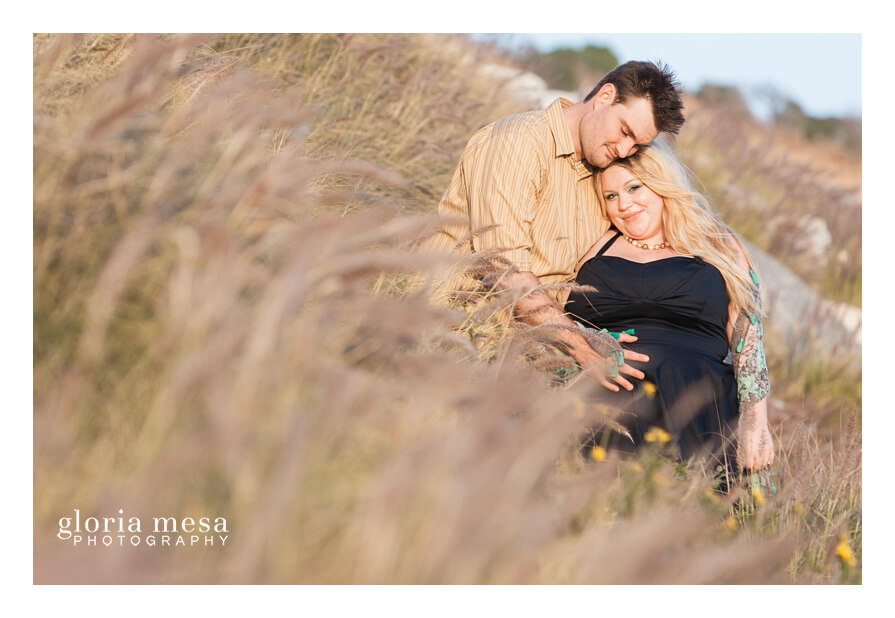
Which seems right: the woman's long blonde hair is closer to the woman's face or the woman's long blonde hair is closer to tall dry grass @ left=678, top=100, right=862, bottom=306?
the woman's face

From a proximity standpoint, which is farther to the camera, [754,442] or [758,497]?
[754,442]

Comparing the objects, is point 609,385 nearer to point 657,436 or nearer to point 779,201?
point 657,436

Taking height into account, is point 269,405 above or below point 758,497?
above

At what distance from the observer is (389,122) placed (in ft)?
15.5

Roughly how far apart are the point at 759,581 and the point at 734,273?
6.39ft

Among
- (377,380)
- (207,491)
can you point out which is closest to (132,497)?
(207,491)

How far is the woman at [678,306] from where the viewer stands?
3365 mm

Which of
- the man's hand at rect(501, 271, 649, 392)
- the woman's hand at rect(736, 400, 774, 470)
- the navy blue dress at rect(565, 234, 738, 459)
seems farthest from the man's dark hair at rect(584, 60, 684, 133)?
the woman's hand at rect(736, 400, 774, 470)

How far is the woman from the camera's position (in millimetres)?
3365

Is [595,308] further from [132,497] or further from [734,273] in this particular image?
[132,497]

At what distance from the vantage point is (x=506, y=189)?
11.9ft

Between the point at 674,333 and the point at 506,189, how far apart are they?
1.04m

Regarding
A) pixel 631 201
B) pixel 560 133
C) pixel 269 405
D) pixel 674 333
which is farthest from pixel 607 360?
pixel 269 405

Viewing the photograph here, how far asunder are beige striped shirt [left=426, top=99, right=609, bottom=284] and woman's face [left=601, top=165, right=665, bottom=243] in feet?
0.46
